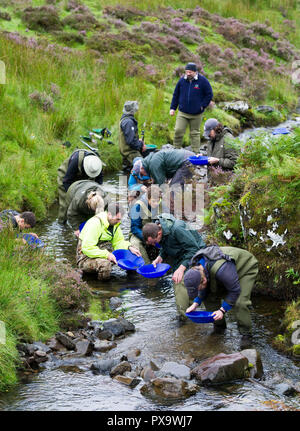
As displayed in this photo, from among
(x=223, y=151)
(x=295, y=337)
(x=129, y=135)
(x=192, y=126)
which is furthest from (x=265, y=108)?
(x=295, y=337)

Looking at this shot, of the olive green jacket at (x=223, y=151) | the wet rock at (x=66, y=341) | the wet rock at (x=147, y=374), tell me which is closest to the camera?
the wet rock at (x=147, y=374)

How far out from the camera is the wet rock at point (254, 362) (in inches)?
220

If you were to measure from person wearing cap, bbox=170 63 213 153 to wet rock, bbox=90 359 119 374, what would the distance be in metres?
8.35

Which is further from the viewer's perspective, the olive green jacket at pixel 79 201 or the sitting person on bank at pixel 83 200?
the olive green jacket at pixel 79 201

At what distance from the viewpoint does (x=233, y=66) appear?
25.5 meters

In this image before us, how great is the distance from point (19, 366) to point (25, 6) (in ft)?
71.7

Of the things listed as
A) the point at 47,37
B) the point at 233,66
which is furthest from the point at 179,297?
the point at 233,66

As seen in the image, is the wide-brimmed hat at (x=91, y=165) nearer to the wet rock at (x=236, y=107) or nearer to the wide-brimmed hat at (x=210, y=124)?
the wide-brimmed hat at (x=210, y=124)

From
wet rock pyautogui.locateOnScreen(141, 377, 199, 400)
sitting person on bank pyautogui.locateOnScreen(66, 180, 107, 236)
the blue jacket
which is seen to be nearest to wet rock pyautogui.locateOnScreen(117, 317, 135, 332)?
wet rock pyautogui.locateOnScreen(141, 377, 199, 400)

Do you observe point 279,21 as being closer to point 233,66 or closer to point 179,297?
point 233,66

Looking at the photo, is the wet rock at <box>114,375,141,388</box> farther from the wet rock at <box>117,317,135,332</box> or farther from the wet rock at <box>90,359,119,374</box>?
the wet rock at <box>117,317,135,332</box>

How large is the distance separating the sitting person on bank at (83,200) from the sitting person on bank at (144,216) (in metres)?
0.59

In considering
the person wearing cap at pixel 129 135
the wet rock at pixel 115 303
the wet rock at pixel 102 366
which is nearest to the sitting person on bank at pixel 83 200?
the wet rock at pixel 115 303

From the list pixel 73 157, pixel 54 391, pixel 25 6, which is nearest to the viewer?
pixel 54 391
